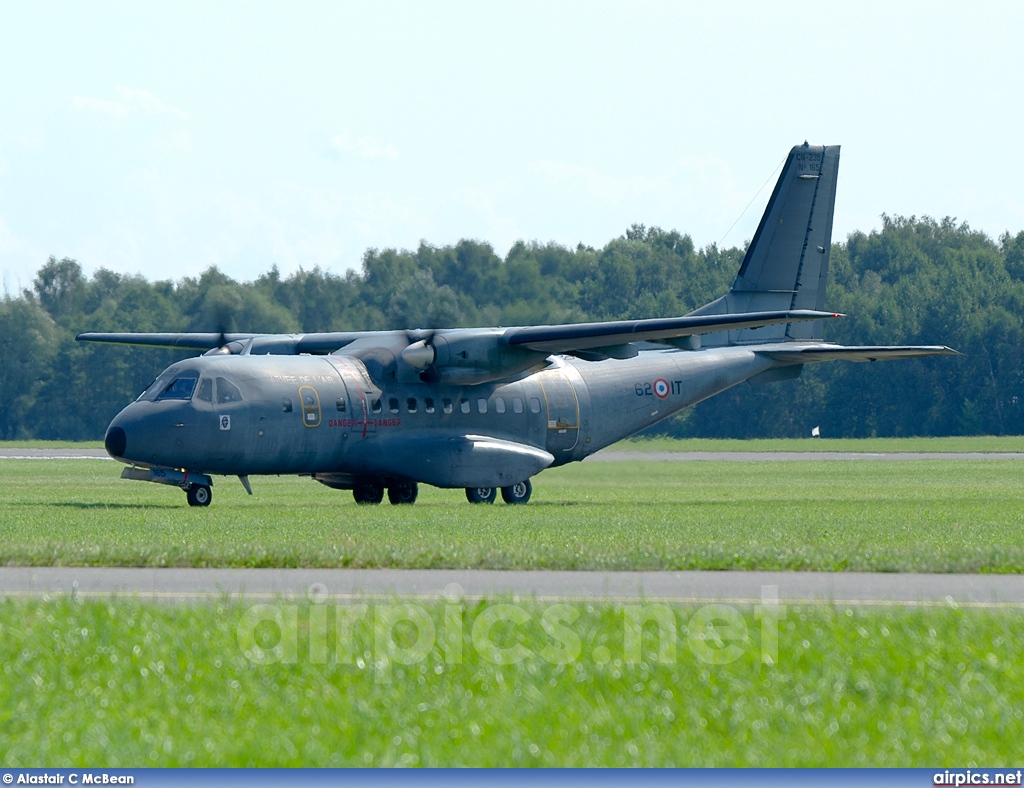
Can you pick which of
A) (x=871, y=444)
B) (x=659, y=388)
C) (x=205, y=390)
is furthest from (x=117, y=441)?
(x=871, y=444)

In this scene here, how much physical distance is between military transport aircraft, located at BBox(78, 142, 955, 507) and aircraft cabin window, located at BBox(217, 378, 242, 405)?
0.03 meters

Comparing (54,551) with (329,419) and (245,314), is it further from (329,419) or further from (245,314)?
(245,314)

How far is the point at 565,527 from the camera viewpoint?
72.0 feet

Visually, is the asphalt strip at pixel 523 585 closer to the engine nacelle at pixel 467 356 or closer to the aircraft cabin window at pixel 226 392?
the aircraft cabin window at pixel 226 392

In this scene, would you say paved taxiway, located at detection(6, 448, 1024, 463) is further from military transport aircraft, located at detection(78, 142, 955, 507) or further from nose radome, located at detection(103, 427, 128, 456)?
nose radome, located at detection(103, 427, 128, 456)

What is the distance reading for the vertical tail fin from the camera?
3453 centimetres

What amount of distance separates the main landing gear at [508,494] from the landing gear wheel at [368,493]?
1868 millimetres

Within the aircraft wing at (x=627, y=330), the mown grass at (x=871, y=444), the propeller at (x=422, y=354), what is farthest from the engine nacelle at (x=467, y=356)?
the mown grass at (x=871, y=444)

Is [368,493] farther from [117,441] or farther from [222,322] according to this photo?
[117,441]

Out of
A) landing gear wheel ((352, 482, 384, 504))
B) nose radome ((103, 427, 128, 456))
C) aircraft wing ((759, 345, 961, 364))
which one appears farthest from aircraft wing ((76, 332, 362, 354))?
aircraft wing ((759, 345, 961, 364))

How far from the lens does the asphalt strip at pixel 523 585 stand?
42.8 ft

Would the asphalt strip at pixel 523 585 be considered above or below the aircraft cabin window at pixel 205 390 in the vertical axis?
below

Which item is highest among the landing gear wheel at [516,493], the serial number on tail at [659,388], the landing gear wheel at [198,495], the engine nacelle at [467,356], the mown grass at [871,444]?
the engine nacelle at [467,356]

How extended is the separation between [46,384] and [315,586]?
79.2 meters
